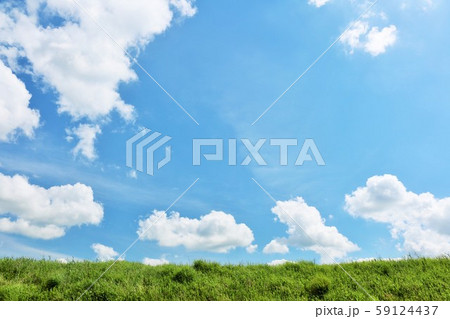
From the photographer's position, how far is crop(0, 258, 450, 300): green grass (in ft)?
32.2

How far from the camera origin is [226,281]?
1098cm

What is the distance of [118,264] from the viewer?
12727 millimetres

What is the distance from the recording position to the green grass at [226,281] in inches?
387

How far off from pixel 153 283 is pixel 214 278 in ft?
5.82

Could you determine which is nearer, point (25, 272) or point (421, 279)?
point (421, 279)
